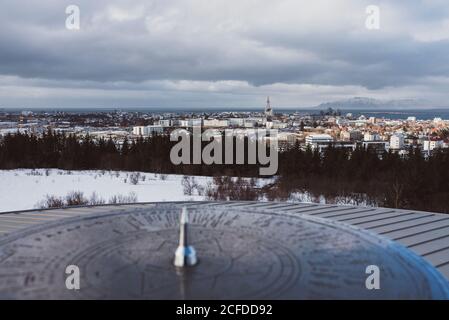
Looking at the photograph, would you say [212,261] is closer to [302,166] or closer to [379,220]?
[379,220]

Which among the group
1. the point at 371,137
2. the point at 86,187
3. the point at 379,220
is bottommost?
the point at 86,187

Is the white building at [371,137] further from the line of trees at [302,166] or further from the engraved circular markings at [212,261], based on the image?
the engraved circular markings at [212,261]

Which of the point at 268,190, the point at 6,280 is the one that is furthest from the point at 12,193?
the point at 6,280

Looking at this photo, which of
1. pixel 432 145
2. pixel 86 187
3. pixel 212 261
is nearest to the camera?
pixel 212 261

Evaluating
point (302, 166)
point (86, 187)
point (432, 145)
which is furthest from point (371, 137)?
point (86, 187)

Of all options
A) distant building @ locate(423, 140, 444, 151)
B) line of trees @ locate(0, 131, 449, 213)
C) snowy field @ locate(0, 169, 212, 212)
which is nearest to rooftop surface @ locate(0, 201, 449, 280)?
line of trees @ locate(0, 131, 449, 213)

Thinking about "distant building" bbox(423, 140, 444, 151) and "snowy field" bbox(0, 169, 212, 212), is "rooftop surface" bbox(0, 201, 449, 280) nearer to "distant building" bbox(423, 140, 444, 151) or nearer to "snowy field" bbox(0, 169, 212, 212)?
"snowy field" bbox(0, 169, 212, 212)

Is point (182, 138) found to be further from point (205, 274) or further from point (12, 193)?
point (205, 274)
